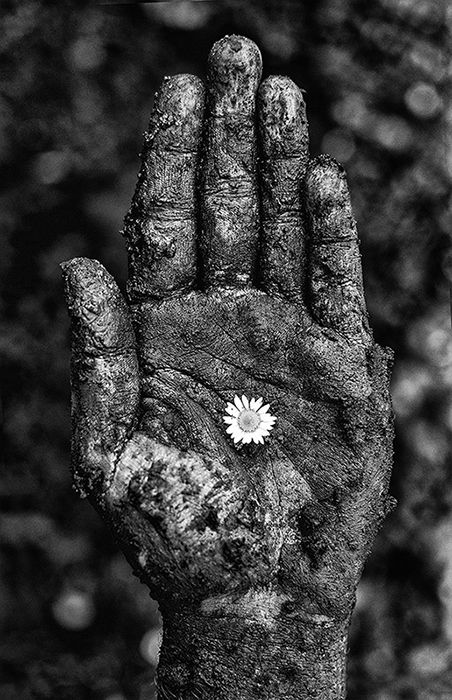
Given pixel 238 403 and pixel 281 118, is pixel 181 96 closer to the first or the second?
pixel 281 118

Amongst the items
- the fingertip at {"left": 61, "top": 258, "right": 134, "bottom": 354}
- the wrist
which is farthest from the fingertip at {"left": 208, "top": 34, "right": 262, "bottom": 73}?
the wrist

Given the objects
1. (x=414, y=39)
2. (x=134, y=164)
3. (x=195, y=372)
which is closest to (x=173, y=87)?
(x=195, y=372)

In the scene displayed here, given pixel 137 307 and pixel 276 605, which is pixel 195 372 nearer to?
pixel 137 307

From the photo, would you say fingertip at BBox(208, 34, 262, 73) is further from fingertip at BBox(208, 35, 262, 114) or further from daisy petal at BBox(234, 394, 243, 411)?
daisy petal at BBox(234, 394, 243, 411)

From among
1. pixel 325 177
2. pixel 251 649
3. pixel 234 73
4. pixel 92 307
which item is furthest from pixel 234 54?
pixel 251 649

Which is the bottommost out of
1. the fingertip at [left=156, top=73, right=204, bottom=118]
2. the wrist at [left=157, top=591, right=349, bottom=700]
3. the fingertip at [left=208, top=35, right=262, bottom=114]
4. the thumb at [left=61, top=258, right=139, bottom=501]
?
the wrist at [left=157, top=591, right=349, bottom=700]

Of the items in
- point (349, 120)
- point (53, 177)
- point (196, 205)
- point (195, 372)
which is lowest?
point (195, 372)
